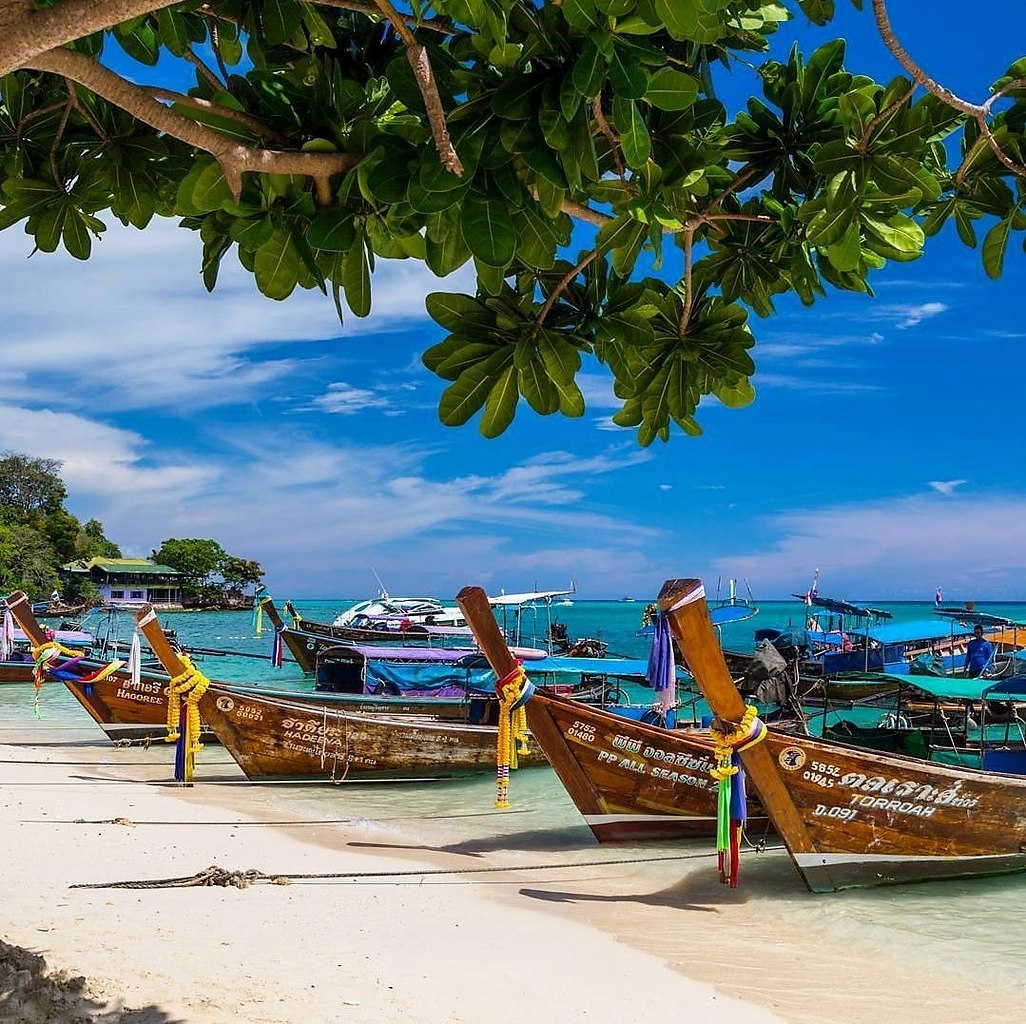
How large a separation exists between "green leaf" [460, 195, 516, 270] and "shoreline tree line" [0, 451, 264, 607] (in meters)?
47.4

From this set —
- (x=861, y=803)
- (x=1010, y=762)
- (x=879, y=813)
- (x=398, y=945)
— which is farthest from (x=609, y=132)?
(x=1010, y=762)

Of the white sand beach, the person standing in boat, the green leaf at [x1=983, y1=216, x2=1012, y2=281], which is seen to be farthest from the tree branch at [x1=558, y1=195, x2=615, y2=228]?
the person standing in boat

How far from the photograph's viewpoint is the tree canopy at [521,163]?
1890 mm

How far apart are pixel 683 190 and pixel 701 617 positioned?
9.24 ft

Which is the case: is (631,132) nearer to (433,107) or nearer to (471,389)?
(433,107)

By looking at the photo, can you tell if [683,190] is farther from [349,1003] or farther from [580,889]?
[580,889]

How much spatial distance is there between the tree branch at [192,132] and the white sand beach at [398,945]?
2.76 metres

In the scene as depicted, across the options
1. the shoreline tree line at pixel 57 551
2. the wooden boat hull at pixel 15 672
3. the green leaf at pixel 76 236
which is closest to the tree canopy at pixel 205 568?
the shoreline tree line at pixel 57 551

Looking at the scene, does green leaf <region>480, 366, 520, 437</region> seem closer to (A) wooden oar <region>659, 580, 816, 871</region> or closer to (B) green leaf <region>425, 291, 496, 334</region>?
(B) green leaf <region>425, 291, 496, 334</region>

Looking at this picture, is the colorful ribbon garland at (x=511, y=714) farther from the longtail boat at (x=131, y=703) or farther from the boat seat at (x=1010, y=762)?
the longtail boat at (x=131, y=703)

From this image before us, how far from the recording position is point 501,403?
2.61 meters

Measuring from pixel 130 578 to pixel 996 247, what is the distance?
67607mm

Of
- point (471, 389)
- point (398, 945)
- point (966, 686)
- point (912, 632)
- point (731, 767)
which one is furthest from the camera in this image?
point (912, 632)

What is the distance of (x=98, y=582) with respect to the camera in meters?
60.2
